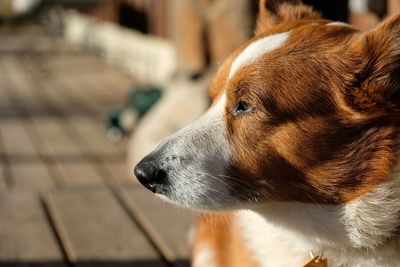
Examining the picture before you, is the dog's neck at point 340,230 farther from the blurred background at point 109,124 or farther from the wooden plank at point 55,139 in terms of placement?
the wooden plank at point 55,139

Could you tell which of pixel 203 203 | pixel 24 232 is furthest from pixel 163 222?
pixel 203 203

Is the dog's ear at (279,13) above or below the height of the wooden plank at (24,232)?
above

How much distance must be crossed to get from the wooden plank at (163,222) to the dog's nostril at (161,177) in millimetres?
771

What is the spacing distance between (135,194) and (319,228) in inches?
63.0

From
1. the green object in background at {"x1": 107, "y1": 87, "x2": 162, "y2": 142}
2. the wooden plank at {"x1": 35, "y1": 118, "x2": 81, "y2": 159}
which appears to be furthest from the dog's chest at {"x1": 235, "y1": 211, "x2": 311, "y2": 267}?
the green object in background at {"x1": 107, "y1": 87, "x2": 162, "y2": 142}

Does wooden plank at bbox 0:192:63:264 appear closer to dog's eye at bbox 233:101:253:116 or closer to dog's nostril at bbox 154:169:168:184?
dog's nostril at bbox 154:169:168:184

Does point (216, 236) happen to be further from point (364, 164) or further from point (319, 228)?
point (364, 164)

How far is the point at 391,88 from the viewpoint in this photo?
Result: 79.0 inches

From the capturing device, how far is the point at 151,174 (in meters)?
2.10

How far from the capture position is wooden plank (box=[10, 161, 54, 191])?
4320mm

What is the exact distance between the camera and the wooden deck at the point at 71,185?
2.94 metres

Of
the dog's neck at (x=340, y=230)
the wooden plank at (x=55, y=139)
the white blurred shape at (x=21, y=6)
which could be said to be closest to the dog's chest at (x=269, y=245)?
the dog's neck at (x=340, y=230)

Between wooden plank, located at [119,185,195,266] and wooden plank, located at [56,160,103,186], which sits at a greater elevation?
wooden plank, located at [119,185,195,266]

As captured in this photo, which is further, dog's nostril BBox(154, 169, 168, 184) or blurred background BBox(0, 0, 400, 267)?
blurred background BBox(0, 0, 400, 267)
